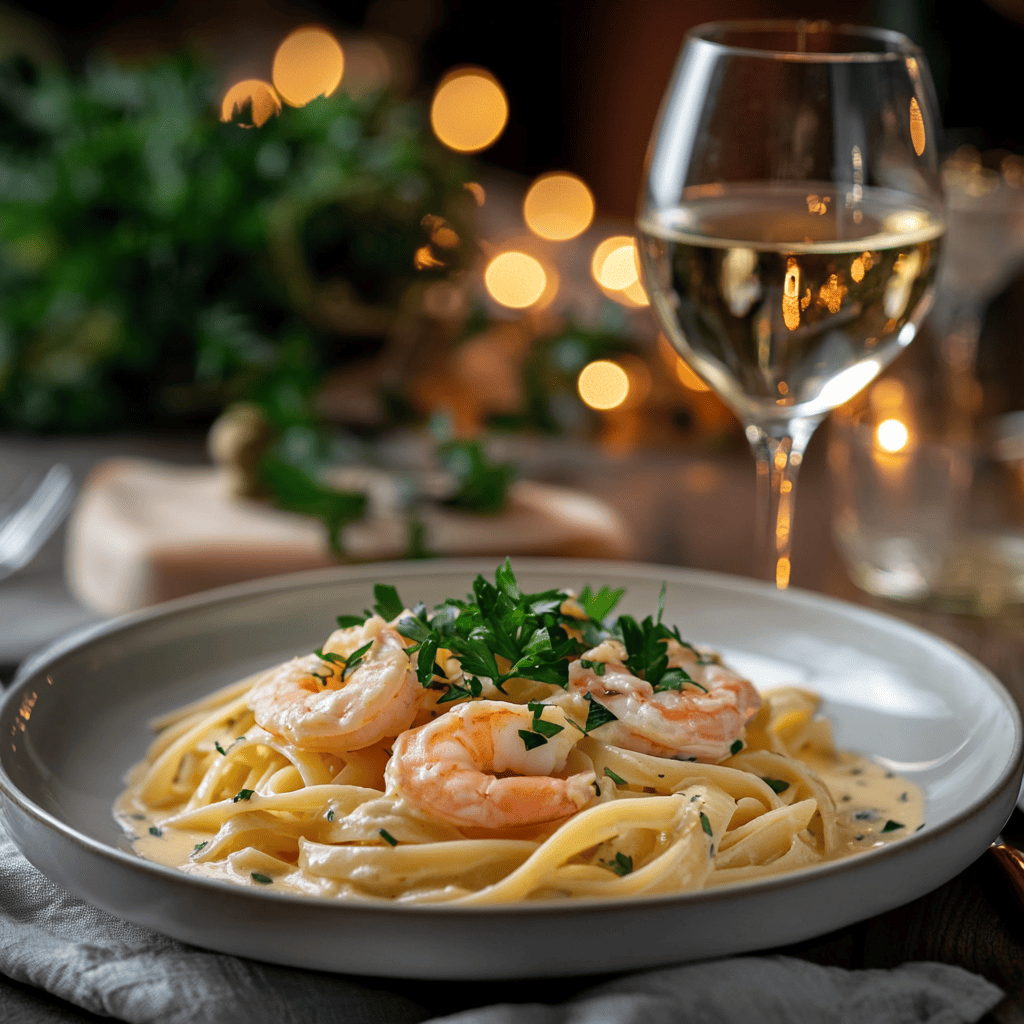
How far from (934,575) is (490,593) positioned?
113 centimetres

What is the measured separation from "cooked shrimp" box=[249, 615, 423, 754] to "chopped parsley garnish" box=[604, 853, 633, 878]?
212 millimetres

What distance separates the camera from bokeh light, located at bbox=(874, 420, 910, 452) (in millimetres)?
Result: 2051

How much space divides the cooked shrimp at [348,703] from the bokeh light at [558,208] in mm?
3053

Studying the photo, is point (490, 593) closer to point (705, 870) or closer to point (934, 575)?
point (705, 870)

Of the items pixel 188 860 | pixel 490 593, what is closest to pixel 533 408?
pixel 490 593

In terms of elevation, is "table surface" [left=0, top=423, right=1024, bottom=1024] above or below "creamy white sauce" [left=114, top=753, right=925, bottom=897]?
below

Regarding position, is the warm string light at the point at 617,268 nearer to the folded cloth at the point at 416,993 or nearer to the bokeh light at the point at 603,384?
the bokeh light at the point at 603,384

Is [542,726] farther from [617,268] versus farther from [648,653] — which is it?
[617,268]

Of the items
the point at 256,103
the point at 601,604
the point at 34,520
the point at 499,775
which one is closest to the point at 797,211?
the point at 601,604

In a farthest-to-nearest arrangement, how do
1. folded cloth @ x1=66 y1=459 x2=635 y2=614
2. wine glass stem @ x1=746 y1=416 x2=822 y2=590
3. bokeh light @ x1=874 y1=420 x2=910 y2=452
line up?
folded cloth @ x1=66 y1=459 x2=635 y2=614 → bokeh light @ x1=874 y1=420 x2=910 y2=452 → wine glass stem @ x1=746 y1=416 x2=822 y2=590

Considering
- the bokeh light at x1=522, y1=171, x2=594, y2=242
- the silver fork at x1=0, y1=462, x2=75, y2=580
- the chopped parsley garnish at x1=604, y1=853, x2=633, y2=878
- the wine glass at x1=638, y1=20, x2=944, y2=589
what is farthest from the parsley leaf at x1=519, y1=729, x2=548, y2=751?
the bokeh light at x1=522, y1=171, x2=594, y2=242

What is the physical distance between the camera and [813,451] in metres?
3.00

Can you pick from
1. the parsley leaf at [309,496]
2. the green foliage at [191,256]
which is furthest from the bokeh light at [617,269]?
the parsley leaf at [309,496]

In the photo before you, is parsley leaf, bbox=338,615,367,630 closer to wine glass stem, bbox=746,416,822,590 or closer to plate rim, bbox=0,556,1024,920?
plate rim, bbox=0,556,1024,920
